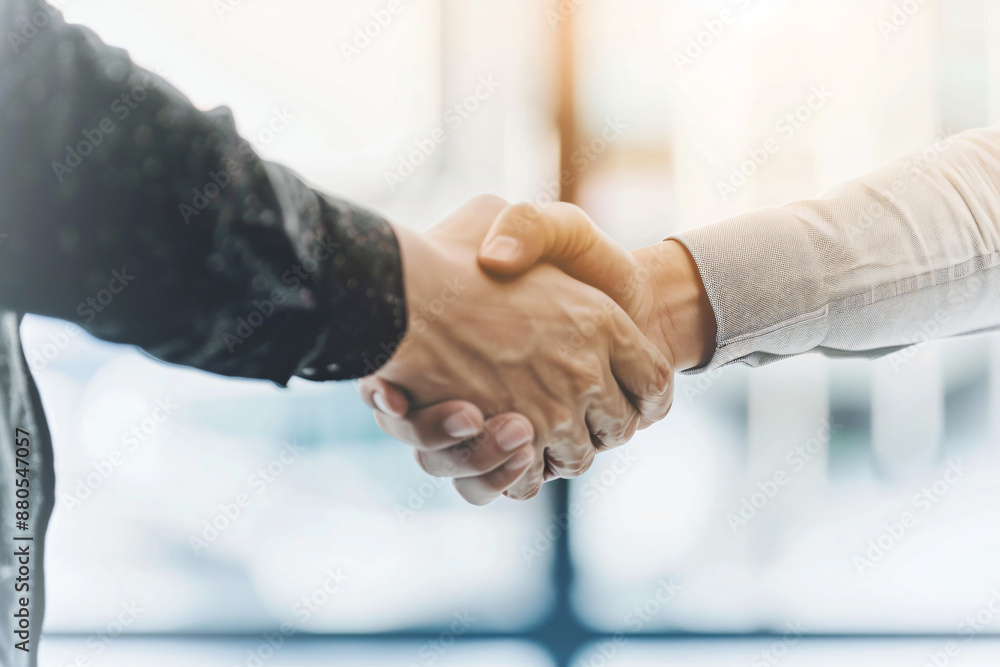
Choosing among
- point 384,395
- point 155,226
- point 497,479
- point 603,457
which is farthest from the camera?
point 603,457

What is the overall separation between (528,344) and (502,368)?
5cm

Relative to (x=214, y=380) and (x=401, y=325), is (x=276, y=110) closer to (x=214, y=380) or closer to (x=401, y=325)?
(x=214, y=380)

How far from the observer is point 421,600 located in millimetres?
1616

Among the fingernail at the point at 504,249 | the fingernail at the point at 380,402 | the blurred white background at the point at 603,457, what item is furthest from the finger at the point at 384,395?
the blurred white background at the point at 603,457

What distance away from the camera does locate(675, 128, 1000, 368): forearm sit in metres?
0.82

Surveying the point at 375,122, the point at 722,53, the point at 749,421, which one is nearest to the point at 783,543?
the point at 749,421

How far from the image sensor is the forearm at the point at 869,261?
82cm

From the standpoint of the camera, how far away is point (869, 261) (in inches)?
32.0

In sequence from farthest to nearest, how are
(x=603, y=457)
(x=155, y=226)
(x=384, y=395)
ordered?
(x=603, y=457)
(x=384, y=395)
(x=155, y=226)

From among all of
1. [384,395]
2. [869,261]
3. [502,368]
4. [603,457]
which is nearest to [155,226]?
[384,395]

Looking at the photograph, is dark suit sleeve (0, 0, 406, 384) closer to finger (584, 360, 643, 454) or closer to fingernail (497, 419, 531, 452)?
fingernail (497, 419, 531, 452)

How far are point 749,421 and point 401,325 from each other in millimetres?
1225

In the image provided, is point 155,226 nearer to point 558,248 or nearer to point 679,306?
point 558,248

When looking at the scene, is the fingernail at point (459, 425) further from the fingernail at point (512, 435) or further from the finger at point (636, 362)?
the finger at point (636, 362)
